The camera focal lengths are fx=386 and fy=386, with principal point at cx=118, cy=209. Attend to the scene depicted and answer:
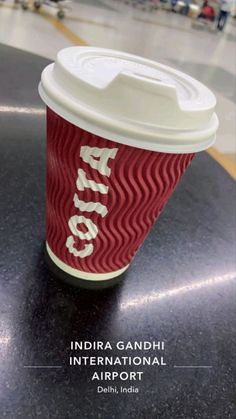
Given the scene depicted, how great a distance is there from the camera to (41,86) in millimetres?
517

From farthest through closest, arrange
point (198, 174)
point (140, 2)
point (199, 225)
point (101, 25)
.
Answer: point (140, 2)
point (101, 25)
point (198, 174)
point (199, 225)

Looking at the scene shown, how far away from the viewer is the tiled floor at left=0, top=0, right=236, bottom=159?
8.29 feet

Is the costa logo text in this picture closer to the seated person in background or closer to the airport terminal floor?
the airport terminal floor

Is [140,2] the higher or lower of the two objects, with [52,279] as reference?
lower

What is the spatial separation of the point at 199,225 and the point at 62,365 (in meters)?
0.49

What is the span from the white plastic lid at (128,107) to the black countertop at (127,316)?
30 cm

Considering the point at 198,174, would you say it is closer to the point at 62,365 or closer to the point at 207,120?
the point at 207,120

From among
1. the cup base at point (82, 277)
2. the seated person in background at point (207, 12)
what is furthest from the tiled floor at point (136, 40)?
the seated person in background at point (207, 12)

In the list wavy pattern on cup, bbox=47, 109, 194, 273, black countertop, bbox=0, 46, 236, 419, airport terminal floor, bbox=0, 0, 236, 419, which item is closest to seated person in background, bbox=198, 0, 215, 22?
airport terminal floor, bbox=0, 0, 236, 419

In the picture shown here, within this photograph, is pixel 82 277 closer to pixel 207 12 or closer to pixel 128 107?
pixel 128 107

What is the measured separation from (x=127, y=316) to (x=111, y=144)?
31cm

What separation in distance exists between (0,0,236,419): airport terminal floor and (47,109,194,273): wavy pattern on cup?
0.23ft

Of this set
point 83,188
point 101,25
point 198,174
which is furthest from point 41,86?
point 101,25

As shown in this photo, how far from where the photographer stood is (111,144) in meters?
0.47
